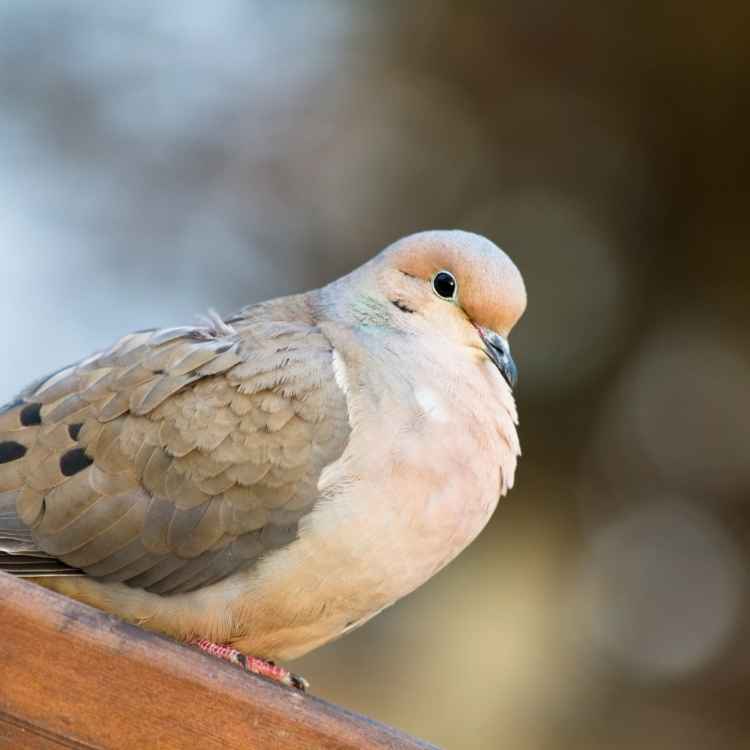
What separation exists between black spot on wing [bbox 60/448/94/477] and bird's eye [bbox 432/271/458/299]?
0.86m

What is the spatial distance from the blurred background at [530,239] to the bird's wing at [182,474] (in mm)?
2307

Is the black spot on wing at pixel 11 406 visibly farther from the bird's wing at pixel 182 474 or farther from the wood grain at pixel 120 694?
the wood grain at pixel 120 694

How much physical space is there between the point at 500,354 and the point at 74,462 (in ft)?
2.96

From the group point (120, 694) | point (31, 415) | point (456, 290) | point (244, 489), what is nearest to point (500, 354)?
point (456, 290)

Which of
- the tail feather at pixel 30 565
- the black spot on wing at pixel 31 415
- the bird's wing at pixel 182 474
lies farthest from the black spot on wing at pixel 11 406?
the tail feather at pixel 30 565

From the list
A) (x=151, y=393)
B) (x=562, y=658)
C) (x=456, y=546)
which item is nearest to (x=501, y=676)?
(x=562, y=658)

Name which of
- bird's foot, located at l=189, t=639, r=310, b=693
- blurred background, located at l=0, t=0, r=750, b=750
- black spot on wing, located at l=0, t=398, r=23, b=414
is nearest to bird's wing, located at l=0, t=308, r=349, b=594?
bird's foot, located at l=189, t=639, r=310, b=693

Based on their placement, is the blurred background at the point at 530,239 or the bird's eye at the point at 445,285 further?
the blurred background at the point at 530,239

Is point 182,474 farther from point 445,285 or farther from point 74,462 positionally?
point 445,285

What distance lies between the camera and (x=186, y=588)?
8.27 feet

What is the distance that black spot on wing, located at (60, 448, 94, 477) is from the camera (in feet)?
8.43

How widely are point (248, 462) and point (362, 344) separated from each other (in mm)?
400

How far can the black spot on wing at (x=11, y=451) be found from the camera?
8.67 feet

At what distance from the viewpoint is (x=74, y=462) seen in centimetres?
258
